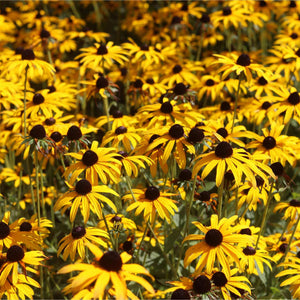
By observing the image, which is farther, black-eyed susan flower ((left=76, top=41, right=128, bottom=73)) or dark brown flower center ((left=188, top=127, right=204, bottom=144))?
black-eyed susan flower ((left=76, top=41, right=128, bottom=73))

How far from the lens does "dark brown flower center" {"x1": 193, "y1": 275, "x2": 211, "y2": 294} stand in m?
1.80

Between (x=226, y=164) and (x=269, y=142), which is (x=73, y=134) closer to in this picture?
(x=226, y=164)

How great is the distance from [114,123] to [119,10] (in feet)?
13.6

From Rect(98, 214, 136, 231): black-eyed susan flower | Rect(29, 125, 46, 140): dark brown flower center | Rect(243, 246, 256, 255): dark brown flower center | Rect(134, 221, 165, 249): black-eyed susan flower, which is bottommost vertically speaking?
Rect(134, 221, 165, 249): black-eyed susan flower

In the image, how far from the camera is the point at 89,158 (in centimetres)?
220

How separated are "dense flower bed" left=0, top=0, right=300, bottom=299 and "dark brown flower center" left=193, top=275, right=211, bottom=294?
0.01 metres

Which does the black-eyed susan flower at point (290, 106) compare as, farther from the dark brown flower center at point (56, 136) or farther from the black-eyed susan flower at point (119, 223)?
the dark brown flower center at point (56, 136)

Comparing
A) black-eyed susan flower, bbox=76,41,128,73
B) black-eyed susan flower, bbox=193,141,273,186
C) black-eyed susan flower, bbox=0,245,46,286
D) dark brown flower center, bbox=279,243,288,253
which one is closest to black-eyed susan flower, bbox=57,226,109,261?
black-eyed susan flower, bbox=0,245,46,286

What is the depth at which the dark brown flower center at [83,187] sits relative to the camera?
6.88ft

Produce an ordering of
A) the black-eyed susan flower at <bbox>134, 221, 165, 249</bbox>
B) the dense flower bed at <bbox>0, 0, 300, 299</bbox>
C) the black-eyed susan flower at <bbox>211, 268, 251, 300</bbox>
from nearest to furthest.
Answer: the black-eyed susan flower at <bbox>211, 268, 251, 300</bbox> → the dense flower bed at <bbox>0, 0, 300, 299</bbox> → the black-eyed susan flower at <bbox>134, 221, 165, 249</bbox>

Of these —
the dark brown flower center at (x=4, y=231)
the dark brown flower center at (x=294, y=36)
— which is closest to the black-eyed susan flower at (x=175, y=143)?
the dark brown flower center at (x=4, y=231)

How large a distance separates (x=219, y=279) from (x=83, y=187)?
2.42 feet

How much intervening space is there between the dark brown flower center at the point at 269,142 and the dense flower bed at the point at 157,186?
0.09 feet

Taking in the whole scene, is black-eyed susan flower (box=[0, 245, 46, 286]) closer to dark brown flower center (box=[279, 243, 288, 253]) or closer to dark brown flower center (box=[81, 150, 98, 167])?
dark brown flower center (box=[81, 150, 98, 167])
